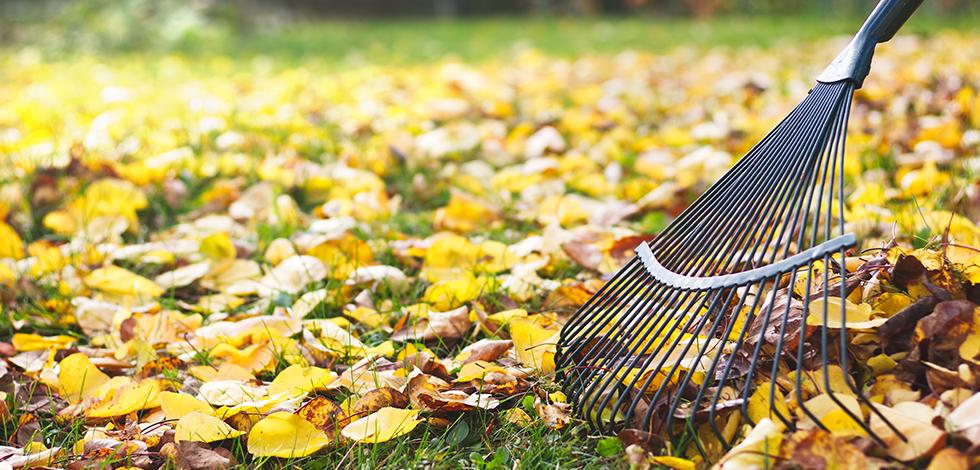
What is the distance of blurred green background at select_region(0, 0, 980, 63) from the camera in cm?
703

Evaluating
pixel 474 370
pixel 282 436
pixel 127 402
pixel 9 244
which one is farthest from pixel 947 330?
pixel 9 244

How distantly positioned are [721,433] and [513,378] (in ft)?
1.23

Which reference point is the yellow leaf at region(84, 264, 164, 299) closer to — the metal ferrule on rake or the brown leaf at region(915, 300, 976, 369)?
the metal ferrule on rake

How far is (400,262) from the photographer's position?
6.95 ft

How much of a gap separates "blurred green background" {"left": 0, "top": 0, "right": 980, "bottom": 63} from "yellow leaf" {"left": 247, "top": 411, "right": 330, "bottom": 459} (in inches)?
204

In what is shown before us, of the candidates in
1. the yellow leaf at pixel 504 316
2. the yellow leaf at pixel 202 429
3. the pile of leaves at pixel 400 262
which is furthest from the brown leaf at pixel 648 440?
the yellow leaf at pixel 202 429

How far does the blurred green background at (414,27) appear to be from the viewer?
23.1 feet

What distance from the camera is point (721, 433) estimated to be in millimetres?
1179

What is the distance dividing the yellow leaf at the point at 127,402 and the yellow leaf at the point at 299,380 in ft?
0.65

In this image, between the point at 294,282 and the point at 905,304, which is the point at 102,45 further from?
the point at 905,304

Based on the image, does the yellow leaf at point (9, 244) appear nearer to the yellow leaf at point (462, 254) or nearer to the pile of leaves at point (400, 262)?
the pile of leaves at point (400, 262)

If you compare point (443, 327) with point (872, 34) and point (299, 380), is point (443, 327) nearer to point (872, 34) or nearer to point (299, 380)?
point (299, 380)

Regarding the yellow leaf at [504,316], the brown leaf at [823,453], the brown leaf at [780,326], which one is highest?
the brown leaf at [780,326]

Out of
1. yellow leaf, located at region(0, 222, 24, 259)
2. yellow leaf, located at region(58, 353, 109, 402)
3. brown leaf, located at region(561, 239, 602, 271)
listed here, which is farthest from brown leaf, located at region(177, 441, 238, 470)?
yellow leaf, located at region(0, 222, 24, 259)
